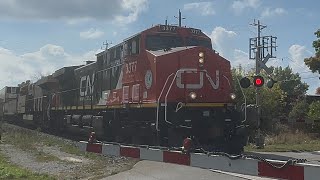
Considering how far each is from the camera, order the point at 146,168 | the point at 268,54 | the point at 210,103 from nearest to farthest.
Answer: the point at 146,168
the point at 210,103
the point at 268,54

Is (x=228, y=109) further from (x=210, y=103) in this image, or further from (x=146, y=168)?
(x=146, y=168)

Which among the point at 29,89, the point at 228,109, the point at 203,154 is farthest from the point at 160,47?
the point at 29,89

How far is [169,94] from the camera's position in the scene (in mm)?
12867

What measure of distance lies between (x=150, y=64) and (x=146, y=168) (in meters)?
3.22

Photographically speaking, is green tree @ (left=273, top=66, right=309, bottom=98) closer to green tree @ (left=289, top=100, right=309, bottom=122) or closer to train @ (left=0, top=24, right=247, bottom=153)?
green tree @ (left=289, top=100, right=309, bottom=122)

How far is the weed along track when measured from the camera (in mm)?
11711

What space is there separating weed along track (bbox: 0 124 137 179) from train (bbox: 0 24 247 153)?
1.24 metres

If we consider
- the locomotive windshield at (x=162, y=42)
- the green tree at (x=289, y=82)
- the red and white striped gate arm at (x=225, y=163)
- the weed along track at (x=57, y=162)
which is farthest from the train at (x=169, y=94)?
the green tree at (x=289, y=82)

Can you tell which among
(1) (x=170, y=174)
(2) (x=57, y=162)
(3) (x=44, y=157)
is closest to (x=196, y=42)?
(1) (x=170, y=174)

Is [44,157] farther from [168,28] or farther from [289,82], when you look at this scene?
[289,82]

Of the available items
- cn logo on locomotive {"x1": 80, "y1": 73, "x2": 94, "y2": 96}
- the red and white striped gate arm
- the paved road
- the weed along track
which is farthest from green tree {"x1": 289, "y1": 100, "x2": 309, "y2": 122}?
the red and white striped gate arm

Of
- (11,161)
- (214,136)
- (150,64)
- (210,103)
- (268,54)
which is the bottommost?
(11,161)

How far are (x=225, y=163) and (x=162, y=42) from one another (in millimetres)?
8444

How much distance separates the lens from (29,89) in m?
36.8
